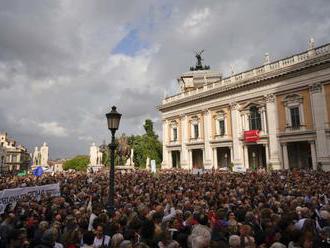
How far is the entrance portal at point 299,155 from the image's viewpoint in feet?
109

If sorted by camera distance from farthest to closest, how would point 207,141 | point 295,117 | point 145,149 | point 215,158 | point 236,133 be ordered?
point 145,149 → point 207,141 → point 215,158 → point 236,133 → point 295,117

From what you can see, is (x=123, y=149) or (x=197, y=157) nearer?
(x=123, y=149)

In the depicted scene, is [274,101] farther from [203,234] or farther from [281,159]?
[203,234]

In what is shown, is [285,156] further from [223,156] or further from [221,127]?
[223,156]

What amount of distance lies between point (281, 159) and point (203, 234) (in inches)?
1208

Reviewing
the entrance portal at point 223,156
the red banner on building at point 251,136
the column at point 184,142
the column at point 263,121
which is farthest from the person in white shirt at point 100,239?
the column at point 184,142

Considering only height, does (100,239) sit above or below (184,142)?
below

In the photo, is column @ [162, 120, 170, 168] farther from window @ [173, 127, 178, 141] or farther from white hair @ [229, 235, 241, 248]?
white hair @ [229, 235, 241, 248]

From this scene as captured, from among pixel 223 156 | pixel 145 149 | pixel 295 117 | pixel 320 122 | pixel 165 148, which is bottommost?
pixel 223 156

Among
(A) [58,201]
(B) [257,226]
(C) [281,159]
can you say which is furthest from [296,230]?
(C) [281,159]

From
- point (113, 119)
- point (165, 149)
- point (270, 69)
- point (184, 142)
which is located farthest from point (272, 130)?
point (113, 119)

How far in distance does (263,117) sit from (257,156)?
533 centimetres

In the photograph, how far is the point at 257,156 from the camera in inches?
1492

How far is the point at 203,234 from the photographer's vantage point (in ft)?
16.1
